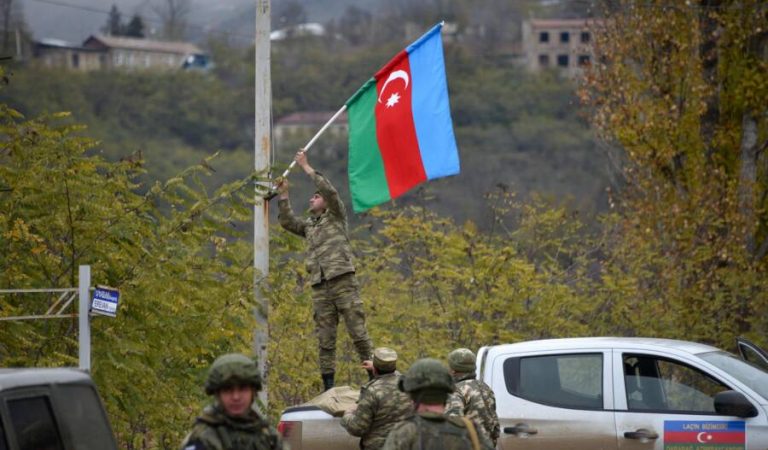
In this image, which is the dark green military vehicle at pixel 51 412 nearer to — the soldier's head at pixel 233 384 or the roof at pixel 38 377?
the roof at pixel 38 377

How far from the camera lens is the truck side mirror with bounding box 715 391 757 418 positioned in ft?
36.1

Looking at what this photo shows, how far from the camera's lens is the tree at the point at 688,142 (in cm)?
2308

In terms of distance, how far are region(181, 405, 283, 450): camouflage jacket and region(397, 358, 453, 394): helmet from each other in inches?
33.6

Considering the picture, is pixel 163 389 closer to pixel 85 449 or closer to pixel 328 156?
pixel 85 449

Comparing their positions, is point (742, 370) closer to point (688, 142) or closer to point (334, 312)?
point (334, 312)

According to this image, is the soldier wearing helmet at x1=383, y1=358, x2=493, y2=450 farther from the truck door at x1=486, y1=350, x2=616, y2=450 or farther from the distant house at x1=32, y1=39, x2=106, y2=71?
the distant house at x1=32, y1=39, x2=106, y2=71

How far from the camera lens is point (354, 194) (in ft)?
47.1

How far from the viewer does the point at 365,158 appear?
47.5 feet

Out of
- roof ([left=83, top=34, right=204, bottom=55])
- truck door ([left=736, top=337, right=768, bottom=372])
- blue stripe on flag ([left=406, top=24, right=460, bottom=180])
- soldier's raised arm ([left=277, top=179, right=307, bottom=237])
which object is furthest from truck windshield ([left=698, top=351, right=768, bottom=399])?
roof ([left=83, top=34, right=204, bottom=55])

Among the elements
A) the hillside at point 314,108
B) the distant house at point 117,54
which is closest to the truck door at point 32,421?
the hillside at point 314,108

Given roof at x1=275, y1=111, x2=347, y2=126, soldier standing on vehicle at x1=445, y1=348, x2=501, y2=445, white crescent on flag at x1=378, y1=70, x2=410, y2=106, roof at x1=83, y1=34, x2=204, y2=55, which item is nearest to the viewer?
soldier standing on vehicle at x1=445, y1=348, x2=501, y2=445

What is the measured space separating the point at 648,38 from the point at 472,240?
5.13 metres

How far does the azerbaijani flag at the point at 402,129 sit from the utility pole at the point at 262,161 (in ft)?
2.91

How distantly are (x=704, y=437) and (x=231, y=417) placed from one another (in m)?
5.79
